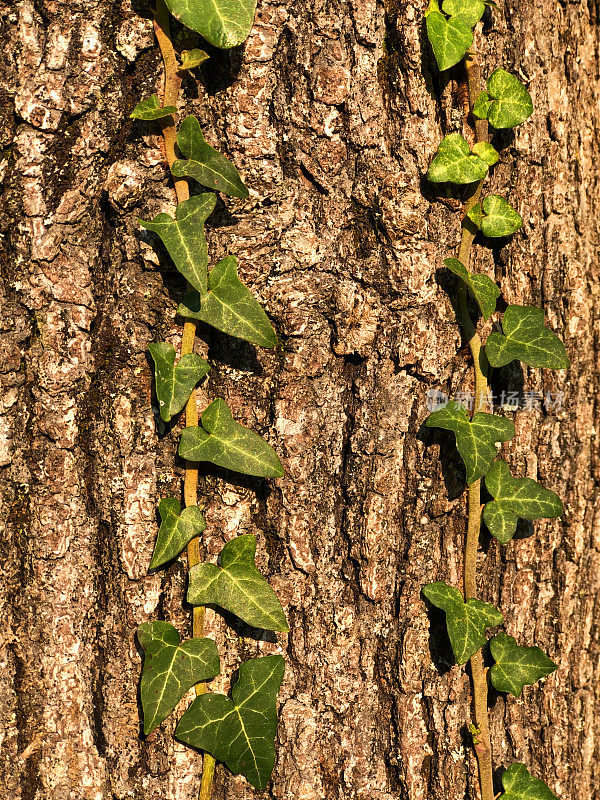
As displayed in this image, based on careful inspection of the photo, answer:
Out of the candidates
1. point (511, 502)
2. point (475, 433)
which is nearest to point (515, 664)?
point (511, 502)

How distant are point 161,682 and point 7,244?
758 mm

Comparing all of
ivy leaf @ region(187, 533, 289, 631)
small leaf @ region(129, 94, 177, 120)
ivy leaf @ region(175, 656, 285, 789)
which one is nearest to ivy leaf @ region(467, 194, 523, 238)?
small leaf @ region(129, 94, 177, 120)

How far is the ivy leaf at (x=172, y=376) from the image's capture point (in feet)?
3.34

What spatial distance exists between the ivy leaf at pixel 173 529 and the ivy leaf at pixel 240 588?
2.0 inches

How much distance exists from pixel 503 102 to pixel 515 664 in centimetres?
101

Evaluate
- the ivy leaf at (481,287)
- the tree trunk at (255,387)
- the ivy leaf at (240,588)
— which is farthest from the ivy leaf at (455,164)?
the ivy leaf at (240,588)

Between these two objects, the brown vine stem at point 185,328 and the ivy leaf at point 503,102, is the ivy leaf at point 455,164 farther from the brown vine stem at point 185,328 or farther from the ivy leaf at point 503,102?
the brown vine stem at point 185,328

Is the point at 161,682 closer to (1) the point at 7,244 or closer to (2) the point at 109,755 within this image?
(2) the point at 109,755

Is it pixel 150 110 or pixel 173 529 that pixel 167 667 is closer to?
pixel 173 529

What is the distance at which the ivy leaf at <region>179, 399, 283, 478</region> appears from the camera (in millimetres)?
1037

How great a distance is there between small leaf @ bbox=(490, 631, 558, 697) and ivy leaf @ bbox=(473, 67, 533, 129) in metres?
0.92

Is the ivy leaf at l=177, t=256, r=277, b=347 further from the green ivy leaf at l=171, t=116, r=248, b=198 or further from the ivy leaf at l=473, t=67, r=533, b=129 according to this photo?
the ivy leaf at l=473, t=67, r=533, b=129

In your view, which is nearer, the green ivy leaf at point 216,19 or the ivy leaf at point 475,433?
the green ivy leaf at point 216,19

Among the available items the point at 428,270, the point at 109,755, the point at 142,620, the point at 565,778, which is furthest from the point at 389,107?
the point at 565,778
